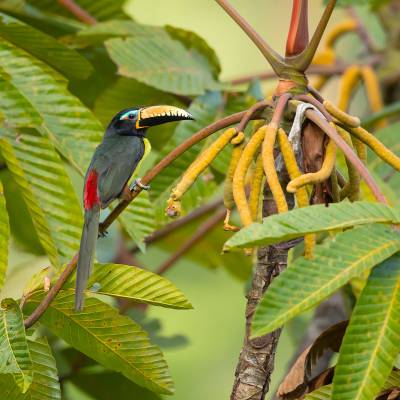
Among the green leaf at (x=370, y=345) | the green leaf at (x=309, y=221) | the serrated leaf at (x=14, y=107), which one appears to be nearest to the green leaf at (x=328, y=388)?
the green leaf at (x=370, y=345)

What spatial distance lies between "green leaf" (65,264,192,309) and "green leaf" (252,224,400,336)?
0.38 metres

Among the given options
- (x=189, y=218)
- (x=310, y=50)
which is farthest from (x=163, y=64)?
(x=310, y=50)

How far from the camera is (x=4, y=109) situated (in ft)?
6.35

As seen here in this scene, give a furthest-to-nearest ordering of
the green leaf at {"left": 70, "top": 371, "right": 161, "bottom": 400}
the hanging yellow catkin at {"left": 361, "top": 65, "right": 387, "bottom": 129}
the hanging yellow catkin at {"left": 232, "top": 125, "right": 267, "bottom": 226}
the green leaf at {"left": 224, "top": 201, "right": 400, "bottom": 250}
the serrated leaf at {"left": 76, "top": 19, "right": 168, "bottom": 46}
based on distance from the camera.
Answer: the hanging yellow catkin at {"left": 361, "top": 65, "right": 387, "bottom": 129}
the serrated leaf at {"left": 76, "top": 19, "right": 168, "bottom": 46}
the green leaf at {"left": 70, "top": 371, "right": 161, "bottom": 400}
the hanging yellow catkin at {"left": 232, "top": 125, "right": 267, "bottom": 226}
the green leaf at {"left": 224, "top": 201, "right": 400, "bottom": 250}

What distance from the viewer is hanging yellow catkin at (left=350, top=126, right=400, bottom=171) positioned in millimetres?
1504

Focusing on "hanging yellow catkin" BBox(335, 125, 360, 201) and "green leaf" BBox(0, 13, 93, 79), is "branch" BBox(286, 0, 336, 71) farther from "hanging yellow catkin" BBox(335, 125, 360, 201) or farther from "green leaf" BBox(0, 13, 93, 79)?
"green leaf" BBox(0, 13, 93, 79)

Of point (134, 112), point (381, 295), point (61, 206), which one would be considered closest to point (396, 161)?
point (381, 295)

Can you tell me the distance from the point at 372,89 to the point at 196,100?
Answer: 104cm

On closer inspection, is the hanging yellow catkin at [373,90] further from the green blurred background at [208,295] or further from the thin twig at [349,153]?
the thin twig at [349,153]

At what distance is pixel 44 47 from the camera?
2.38m

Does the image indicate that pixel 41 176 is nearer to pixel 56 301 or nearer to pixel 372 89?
pixel 56 301

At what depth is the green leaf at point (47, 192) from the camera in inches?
76.2

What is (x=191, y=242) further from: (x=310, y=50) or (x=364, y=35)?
(x=310, y=50)

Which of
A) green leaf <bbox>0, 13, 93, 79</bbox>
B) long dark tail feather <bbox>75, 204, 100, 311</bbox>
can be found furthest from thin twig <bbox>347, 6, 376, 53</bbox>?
long dark tail feather <bbox>75, 204, 100, 311</bbox>
